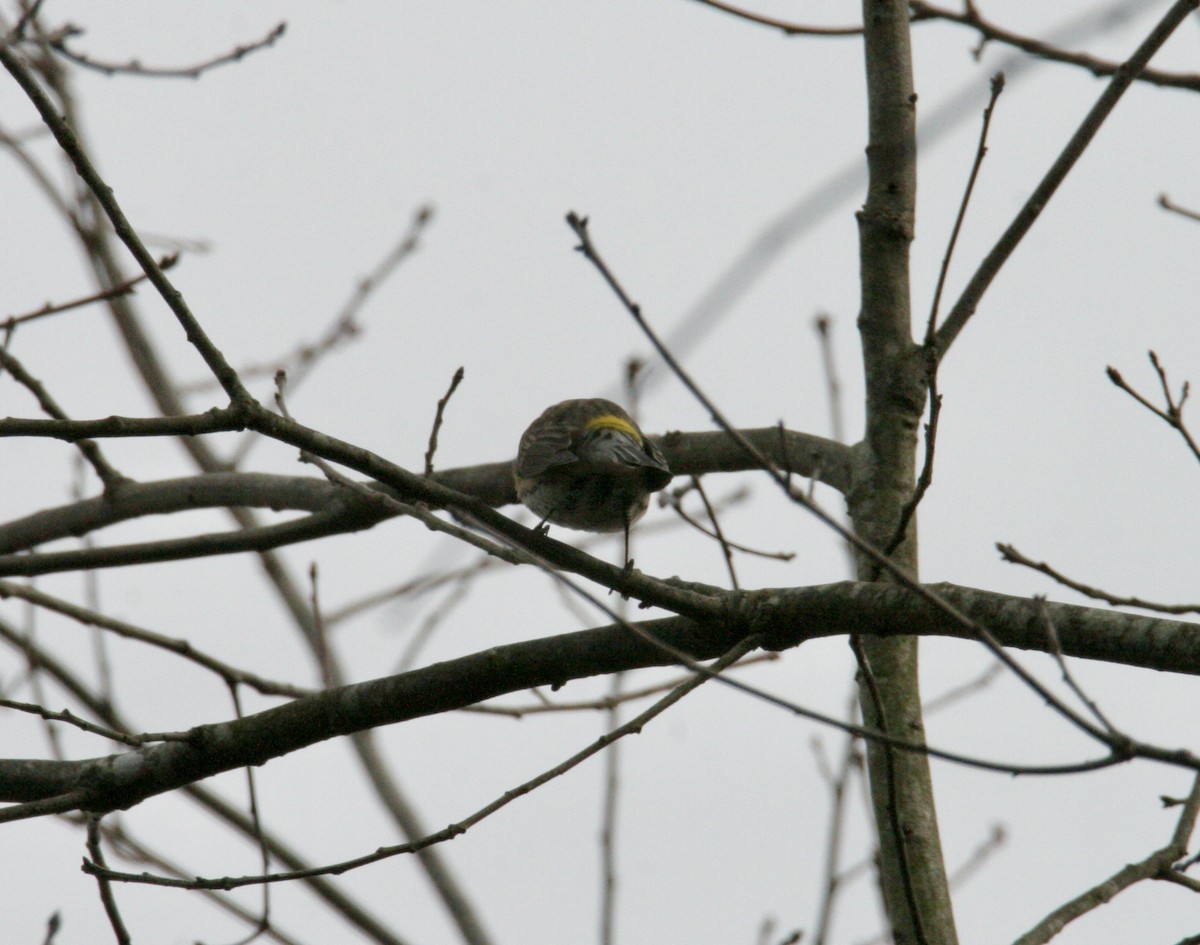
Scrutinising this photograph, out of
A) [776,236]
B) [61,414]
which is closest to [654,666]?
[776,236]

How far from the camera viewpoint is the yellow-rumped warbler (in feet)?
17.9

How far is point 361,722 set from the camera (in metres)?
3.80

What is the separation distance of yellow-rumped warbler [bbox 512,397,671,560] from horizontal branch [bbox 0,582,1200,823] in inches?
61.6

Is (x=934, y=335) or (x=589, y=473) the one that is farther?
(x=589, y=473)

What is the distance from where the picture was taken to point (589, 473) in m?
5.77

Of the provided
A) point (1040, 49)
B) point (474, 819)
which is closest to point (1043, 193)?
point (1040, 49)

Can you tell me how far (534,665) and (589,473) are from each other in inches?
83.7

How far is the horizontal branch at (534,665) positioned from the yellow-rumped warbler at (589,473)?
5.14 feet

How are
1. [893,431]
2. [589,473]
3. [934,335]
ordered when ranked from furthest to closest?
[589,473], [893,431], [934,335]

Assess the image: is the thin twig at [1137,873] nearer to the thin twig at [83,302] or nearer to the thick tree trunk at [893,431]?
the thick tree trunk at [893,431]

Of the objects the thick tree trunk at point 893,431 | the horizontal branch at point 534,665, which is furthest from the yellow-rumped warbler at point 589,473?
the horizontal branch at point 534,665

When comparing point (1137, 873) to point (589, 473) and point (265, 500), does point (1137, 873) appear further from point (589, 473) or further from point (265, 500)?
point (265, 500)

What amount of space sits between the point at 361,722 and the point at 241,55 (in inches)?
160

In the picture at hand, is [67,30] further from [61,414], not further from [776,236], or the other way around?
[776,236]
